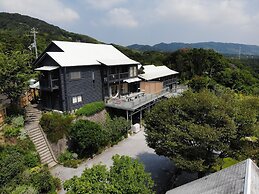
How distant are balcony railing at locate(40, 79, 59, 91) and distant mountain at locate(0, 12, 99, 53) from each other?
1695 centimetres

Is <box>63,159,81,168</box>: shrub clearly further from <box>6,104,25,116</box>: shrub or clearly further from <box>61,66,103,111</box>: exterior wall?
<box>6,104,25,116</box>: shrub

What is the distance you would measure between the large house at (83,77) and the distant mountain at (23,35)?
15.0 meters

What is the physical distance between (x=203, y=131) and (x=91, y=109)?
1455 cm

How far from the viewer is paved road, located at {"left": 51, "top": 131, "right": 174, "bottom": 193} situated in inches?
707

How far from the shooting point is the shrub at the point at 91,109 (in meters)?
23.9

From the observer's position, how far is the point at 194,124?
1413 centimetres

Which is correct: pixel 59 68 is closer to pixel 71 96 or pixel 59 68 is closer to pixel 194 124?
pixel 71 96

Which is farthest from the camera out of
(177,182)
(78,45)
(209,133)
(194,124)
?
(78,45)

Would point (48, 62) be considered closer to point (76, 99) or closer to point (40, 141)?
point (76, 99)

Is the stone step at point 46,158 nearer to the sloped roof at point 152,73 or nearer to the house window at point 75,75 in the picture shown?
the house window at point 75,75

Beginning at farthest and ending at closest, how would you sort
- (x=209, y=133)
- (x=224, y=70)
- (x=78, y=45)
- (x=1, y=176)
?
(x=224, y=70), (x=78, y=45), (x=1, y=176), (x=209, y=133)

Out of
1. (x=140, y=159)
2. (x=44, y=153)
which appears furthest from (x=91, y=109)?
(x=140, y=159)

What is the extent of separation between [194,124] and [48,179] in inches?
428

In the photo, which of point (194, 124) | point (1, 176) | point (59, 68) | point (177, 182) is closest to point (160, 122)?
point (194, 124)
